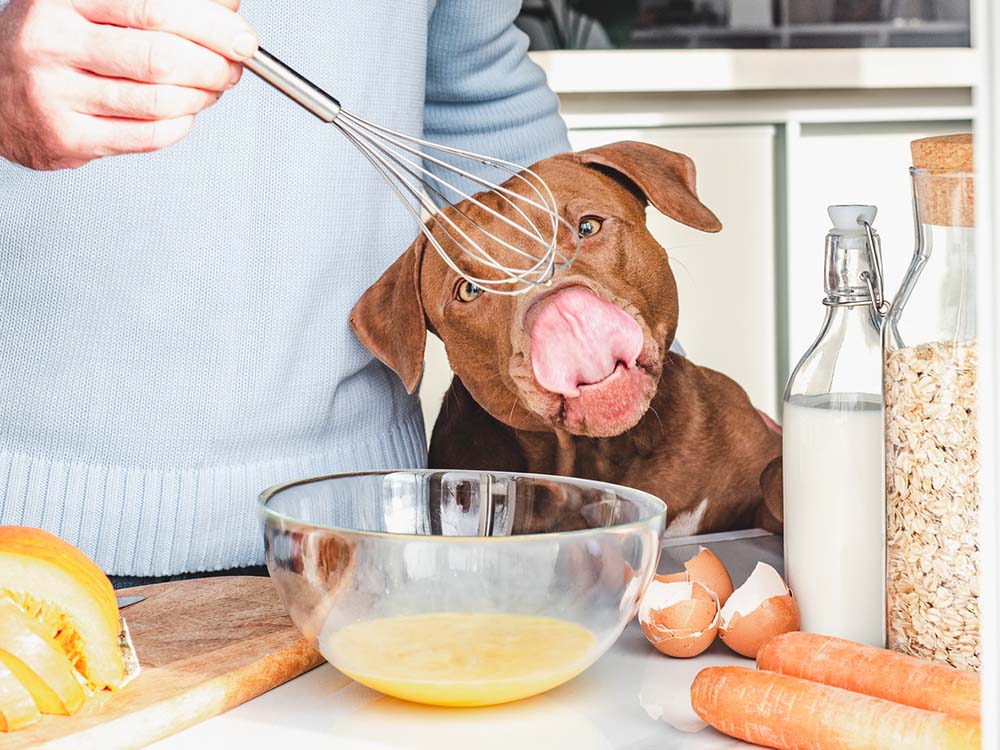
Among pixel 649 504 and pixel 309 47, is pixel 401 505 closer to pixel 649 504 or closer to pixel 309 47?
pixel 649 504

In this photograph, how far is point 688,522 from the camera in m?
0.94

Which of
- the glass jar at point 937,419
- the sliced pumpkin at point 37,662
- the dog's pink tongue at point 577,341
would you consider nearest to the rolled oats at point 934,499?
the glass jar at point 937,419

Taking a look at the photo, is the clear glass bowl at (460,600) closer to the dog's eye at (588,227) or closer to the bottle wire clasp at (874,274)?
the bottle wire clasp at (874,274)

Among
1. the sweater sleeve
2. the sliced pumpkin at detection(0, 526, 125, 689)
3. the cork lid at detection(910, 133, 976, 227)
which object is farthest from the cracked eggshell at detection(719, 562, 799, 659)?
the sweater sleeve

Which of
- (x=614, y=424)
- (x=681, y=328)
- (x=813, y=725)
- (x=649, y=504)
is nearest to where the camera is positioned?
(x=813, y=725)

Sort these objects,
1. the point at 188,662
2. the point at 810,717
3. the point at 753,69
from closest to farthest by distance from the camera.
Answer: the point at 810,717 < the point at 188,662 < the point at 753,69

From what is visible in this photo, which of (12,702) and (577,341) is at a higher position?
(577,341)

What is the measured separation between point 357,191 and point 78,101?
1.01 feet

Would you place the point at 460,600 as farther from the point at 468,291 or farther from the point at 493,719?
the point at 468,291

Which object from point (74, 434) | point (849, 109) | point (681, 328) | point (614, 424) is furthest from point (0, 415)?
point (849, 109)

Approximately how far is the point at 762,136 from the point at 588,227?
888 millimetres

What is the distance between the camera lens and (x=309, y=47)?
2.82 ft

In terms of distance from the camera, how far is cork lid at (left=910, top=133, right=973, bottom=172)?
577 mm

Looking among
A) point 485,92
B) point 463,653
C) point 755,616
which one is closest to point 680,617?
point 755,616
